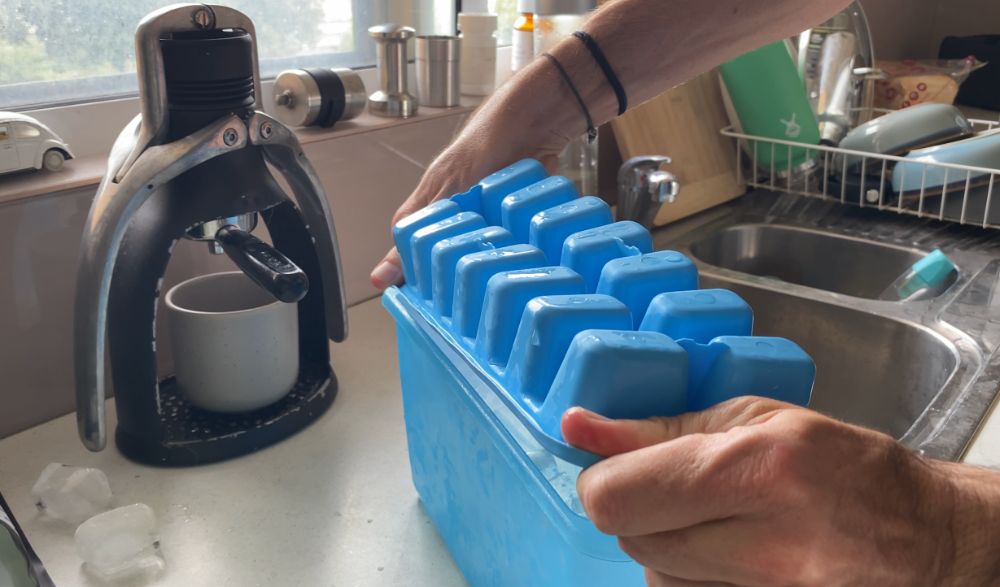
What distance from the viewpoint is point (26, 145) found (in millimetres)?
778

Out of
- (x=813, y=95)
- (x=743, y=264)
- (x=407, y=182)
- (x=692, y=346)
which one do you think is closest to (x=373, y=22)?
(x=407, y=182)

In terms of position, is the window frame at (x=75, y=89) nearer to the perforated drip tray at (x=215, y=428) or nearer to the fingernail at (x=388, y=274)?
the perforated drip tray at (x=215, y=428)

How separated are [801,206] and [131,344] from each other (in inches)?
45.7

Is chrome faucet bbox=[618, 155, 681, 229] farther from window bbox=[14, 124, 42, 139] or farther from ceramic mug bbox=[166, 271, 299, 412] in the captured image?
window bbox=[14, 124, 42, 139]

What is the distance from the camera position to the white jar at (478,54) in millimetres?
1246

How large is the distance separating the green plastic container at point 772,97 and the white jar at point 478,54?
40 centimetres

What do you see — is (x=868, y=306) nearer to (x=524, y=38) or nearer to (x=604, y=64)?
(x=604, y=64)

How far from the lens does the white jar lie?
125 cm

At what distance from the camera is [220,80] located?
66 cm

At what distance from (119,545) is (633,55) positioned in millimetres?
662

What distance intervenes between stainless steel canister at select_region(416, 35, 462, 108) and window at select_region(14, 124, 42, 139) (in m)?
0.53

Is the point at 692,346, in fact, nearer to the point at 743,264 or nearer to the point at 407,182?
the point at 407,182

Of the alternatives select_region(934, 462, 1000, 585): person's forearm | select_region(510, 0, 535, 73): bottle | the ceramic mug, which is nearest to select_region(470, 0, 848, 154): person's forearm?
the ceramic mug

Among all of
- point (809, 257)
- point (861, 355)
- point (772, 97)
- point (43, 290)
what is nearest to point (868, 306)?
Result: point (861, 355)
